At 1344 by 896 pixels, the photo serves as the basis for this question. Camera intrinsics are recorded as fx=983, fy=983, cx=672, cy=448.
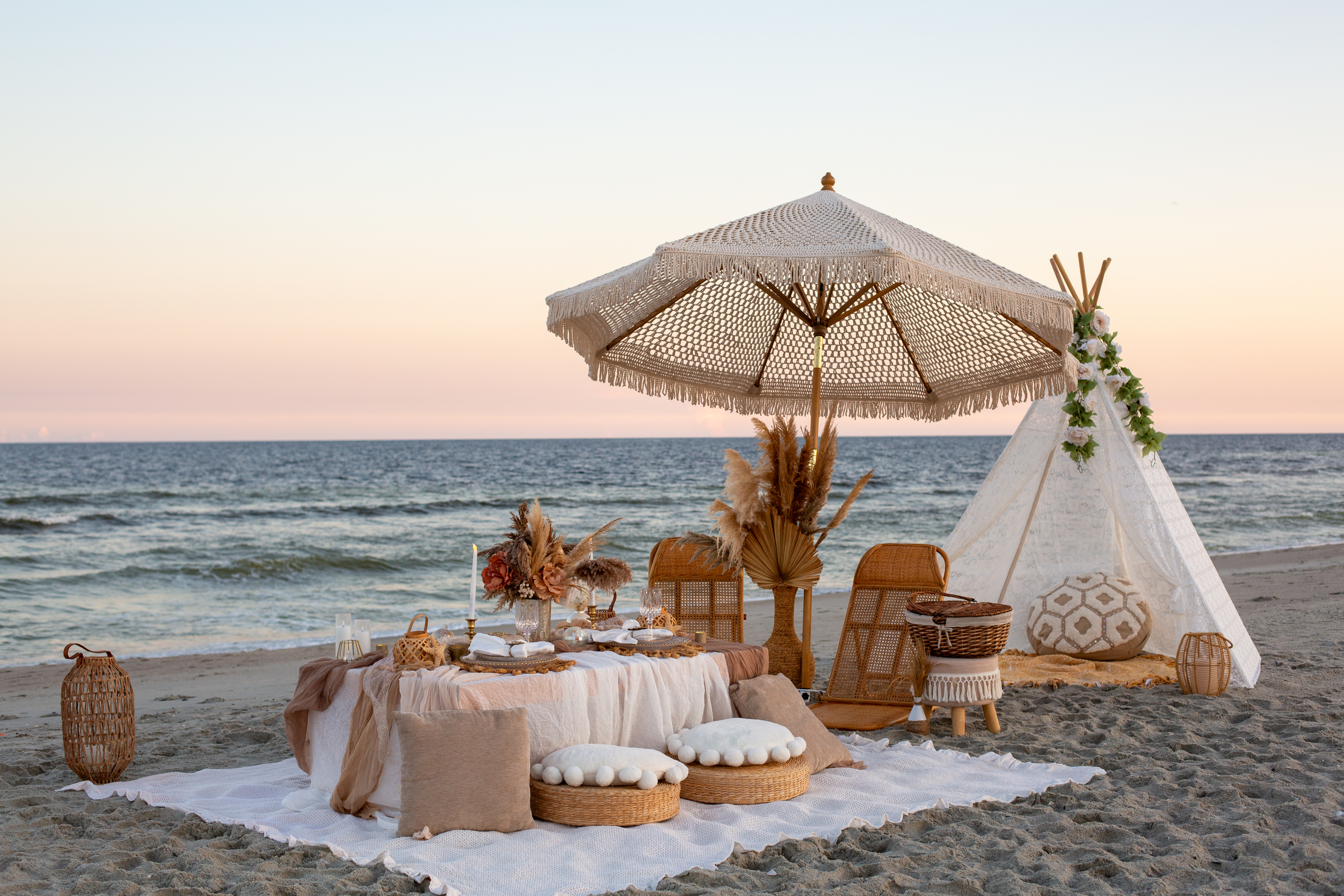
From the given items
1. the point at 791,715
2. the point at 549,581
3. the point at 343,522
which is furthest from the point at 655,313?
the point at 343,522

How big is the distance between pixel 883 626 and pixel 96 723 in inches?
153

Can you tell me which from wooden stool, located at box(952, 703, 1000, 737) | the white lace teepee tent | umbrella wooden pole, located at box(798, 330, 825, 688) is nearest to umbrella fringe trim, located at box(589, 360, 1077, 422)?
umbrella wooden pole, located at box(798, 330, 825, 688)

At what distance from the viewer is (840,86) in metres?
8.45

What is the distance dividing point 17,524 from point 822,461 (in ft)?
67.2

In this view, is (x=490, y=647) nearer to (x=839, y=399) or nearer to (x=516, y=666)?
(x=516, y=666)

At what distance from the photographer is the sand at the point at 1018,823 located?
2871 millimetres

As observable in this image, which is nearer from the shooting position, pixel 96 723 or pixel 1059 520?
pixel 96 723

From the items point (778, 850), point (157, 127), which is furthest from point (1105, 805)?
point (157, 127)

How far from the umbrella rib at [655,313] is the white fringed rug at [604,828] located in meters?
2.65

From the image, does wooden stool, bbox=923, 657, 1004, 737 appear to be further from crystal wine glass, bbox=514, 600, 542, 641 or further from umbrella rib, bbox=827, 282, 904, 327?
crystal wine glass, bbox=514, 600, 542, 641

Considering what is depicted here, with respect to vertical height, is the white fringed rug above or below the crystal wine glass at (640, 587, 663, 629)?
below

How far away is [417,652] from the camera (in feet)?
11.7

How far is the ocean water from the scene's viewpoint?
36.3 feet

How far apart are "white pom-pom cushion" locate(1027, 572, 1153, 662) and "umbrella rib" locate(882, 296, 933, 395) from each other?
168 centimetres
